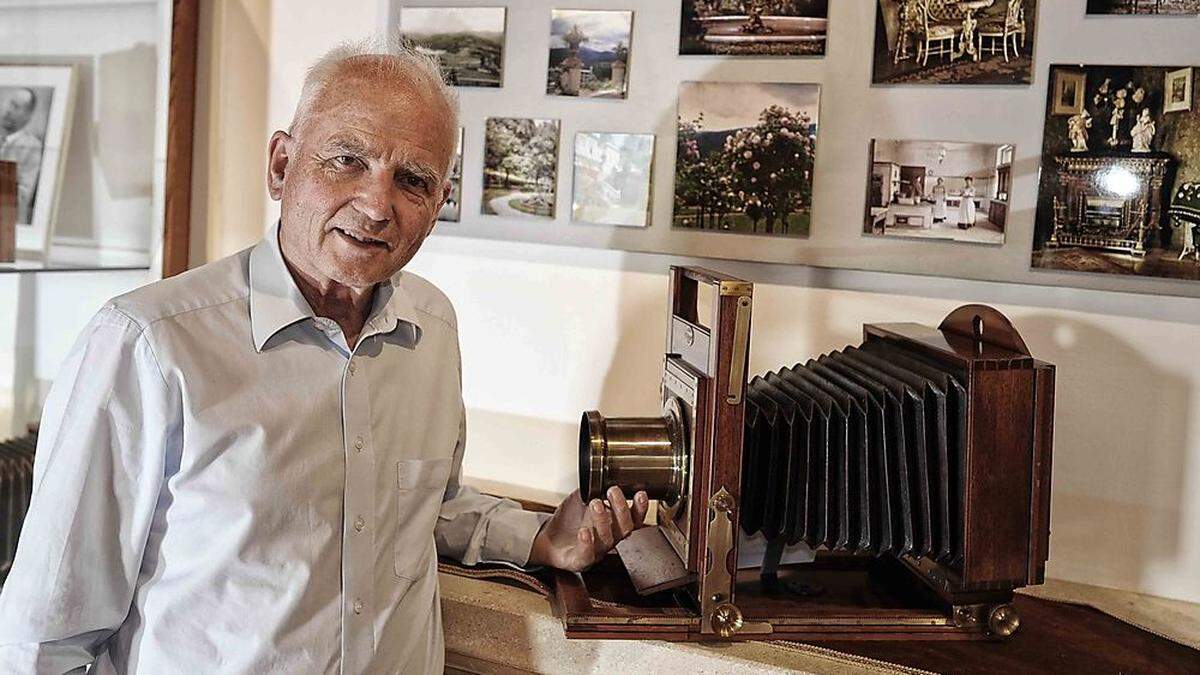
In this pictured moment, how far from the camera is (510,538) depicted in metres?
1.37

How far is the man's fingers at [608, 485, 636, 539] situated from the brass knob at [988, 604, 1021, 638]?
408 millimetres

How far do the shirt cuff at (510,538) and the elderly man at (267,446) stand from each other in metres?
0.19

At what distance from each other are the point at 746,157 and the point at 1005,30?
1.24 ft

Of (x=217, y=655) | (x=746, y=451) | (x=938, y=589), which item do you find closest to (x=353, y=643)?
(x=217, y=655)

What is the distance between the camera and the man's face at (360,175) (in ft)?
3.52

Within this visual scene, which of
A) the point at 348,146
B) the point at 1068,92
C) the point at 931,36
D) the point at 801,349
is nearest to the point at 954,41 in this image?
the point at 931,36

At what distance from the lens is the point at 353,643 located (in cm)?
112

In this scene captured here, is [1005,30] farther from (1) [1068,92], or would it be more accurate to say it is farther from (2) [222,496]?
(2) [222,496]

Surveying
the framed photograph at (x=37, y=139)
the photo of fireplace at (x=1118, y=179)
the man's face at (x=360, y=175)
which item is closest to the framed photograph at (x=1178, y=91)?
the photo of fireplace at (x=1118, y=179)

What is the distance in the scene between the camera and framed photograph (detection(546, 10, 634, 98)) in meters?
1.67

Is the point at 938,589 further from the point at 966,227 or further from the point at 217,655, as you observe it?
the point at 217,655

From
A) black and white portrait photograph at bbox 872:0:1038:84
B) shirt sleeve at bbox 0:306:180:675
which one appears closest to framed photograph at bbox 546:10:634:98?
black and white portrait photograph at bbox 872:0:1038:84

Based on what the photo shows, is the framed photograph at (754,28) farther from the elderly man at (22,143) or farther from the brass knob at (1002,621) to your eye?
the elderly man at (22,143)

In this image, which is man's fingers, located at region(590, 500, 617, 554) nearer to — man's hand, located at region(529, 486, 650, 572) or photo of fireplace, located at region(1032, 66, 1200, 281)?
man's hand, located at region(529, 486, 650, 572)
